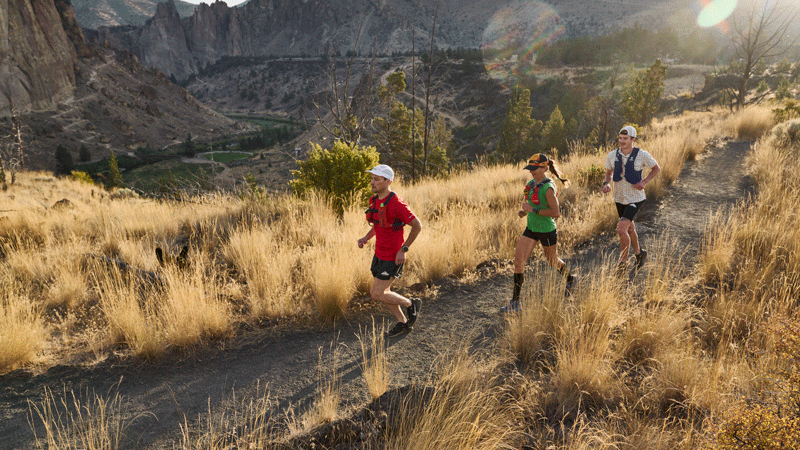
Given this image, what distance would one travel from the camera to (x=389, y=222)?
399 cm

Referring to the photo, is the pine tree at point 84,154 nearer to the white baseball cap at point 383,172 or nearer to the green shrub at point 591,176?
the green shrub at point 591,176

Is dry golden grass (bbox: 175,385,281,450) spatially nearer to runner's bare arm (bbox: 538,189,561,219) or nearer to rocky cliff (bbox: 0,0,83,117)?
runner's bare arm (bbox: 538,189,561,219)

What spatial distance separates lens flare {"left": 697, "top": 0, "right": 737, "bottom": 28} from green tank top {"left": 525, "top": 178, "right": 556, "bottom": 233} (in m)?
222

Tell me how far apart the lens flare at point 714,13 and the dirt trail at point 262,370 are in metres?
223

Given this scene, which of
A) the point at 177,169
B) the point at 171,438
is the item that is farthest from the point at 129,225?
the point at 177,169

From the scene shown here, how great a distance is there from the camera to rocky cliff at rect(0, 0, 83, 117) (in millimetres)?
68875

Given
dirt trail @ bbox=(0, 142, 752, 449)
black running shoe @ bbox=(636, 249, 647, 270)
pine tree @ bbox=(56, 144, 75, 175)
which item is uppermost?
black running shoe @ bbox=(636, 249, 647, 270)

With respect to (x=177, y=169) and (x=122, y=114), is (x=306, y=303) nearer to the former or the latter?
(x=177, y=169)

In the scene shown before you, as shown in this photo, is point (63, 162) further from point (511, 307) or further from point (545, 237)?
point (545, 237)

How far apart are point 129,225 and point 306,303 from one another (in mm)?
5193

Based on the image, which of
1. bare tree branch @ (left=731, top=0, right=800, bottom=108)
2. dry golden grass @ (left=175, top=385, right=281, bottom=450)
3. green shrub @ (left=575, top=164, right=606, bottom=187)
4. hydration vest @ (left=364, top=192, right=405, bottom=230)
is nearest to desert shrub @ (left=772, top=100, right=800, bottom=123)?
bare tree branch @ (left=731, top=0, right=800, bottom=108)

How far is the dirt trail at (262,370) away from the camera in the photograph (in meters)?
3.15

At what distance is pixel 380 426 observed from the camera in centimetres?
302

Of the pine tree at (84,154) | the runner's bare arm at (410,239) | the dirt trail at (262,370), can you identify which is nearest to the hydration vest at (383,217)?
the runner's bare arm at (410,239)
